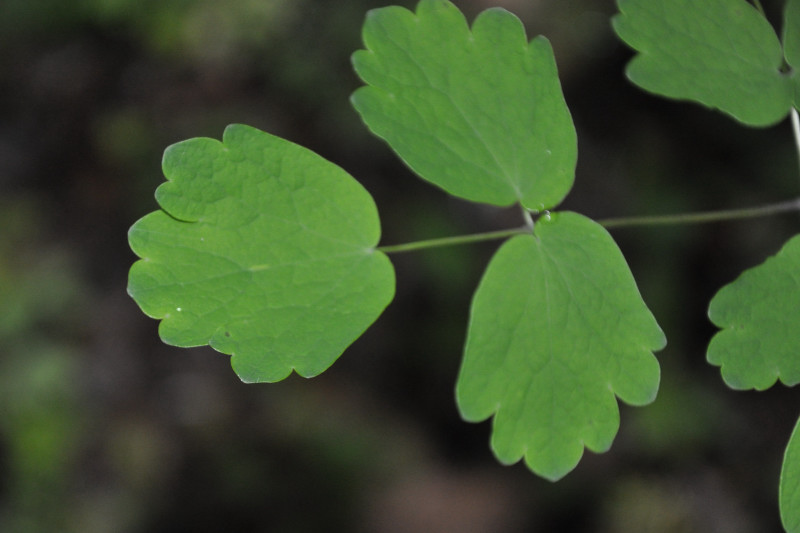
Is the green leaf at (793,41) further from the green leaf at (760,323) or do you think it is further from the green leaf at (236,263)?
the green leaf at (236,263)

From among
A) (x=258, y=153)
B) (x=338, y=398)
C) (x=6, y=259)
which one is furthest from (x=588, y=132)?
(x=6, y=259)

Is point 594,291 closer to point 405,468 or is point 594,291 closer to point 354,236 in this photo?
point 354,236

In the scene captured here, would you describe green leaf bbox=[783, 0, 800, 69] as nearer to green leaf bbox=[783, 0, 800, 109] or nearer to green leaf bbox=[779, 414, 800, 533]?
green leaf bbox=[783, 0, 800, 109]

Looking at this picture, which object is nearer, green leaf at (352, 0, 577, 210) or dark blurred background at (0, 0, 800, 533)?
green leaf at (352, 0, 577, 210)

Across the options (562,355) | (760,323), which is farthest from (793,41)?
(562,355)

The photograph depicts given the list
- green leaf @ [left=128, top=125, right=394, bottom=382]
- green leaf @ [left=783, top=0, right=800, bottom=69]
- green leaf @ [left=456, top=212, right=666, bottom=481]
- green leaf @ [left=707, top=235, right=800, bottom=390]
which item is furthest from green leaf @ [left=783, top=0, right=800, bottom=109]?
green leaf @ [left=128, top=125, right=394, bottom=382]

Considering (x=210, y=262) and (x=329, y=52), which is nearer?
(x=210, y=262)
